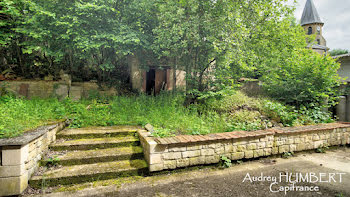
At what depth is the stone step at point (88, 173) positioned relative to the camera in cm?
261

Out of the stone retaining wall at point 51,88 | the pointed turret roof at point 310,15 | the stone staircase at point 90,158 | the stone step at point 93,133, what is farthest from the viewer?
the pointed turret roof at point 310,15

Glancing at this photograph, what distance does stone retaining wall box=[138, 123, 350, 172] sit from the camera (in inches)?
121

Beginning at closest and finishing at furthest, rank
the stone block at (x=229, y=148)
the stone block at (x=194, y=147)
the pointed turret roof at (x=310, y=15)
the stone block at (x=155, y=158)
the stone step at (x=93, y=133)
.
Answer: the stone block at (x=155, y=158) → the stone block at (x=194, y=147) → the stone block at (x=229, y=148) → the stone step at (x=93, y=133) → the pointed turret roof at (x=310, y=15)

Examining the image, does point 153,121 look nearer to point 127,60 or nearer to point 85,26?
point 85,26

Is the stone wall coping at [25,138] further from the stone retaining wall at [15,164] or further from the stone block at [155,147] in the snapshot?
the stone block at [155,147]

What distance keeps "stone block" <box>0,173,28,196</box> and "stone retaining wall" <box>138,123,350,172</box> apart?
183cm

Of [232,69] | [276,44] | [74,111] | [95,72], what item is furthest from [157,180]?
[276,44]

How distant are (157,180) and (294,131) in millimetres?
3522

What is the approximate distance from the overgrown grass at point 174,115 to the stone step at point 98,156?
0.64 meters

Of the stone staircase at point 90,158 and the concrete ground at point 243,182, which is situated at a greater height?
the stone staircase at point 90,158

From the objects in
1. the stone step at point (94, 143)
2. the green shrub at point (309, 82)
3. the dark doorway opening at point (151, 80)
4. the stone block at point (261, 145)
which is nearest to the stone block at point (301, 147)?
the stone block at point (261, 145)

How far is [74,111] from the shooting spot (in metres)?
4.92

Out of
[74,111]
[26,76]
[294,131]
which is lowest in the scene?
[294,131]

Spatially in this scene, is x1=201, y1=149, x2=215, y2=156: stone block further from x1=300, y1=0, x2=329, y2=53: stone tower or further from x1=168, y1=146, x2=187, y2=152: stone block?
x1=300, y1=0, x2=329, y2=53: stone tower
